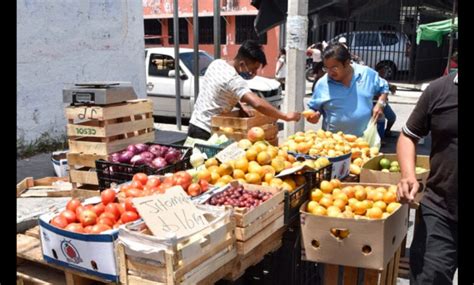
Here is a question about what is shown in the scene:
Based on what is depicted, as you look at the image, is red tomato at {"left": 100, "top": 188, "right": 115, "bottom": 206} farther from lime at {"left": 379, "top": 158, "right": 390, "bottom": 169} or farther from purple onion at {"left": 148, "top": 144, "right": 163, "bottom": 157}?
lime at {"left": 379, "top": 158, "right": 390, "bottom": 169}

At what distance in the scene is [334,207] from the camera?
3225mm

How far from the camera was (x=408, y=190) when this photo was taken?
2.92 metres

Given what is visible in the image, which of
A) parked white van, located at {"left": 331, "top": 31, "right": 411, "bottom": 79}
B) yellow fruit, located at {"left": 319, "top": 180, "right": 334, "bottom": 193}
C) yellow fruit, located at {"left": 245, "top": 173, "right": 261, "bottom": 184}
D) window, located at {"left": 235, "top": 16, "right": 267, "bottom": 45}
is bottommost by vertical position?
yellow fruit, located at {"left": 319, "top": 180, "right": 334, "bottom": 193}

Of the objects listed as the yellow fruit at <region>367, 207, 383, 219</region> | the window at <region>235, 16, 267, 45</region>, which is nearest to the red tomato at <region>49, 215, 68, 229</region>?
the yellow fruit at <region>367, 207, 383, 219</region>

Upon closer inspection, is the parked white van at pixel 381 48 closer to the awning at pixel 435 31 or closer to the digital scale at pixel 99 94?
the awning at pixel 435 31

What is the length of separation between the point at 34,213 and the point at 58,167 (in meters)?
1.51

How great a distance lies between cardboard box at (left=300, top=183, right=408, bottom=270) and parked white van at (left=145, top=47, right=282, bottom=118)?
7535 mm

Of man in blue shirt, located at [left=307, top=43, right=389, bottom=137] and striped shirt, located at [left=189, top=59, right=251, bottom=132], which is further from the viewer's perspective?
man in blue shirt, located at [left=307, top=43, right=389, bottom=137]

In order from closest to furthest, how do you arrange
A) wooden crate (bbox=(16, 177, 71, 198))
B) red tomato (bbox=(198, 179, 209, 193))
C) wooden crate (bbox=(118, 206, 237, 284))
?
wooden crate (bbox=(118, 206, 237, 284)) → red tomato (bbox=(198, 179, 209, 193)) → wooden crate (bbox=(16, 177, 71, 198))

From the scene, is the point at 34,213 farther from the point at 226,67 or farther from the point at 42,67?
the point at 42,67

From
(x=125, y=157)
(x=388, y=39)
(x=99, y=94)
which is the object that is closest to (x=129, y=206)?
(x=125, y=157)

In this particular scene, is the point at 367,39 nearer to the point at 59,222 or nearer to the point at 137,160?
the point at 137,160

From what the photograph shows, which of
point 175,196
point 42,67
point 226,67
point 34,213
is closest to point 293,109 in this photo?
point 226,67

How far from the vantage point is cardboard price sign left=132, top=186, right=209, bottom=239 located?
2.55 meters
